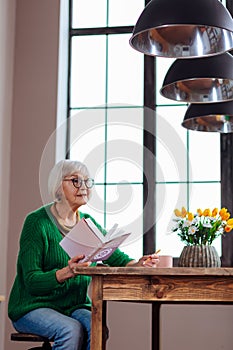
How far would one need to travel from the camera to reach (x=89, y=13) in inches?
225

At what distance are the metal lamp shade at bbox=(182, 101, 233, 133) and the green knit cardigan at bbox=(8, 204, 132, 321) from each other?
91 centimetres

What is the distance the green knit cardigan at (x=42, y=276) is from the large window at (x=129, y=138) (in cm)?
151

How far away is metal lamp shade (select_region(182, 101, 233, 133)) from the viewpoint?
12.8 ft

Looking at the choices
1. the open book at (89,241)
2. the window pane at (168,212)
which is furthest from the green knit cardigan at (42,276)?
the window pane at (168,212)


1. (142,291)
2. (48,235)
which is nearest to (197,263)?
(142,291)

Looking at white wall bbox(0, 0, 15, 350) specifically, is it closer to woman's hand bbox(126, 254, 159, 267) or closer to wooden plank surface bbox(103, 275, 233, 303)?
woman's hand bbox(126, 254, 159, 267)

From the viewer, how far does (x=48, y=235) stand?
12.1 feet

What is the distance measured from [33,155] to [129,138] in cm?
72

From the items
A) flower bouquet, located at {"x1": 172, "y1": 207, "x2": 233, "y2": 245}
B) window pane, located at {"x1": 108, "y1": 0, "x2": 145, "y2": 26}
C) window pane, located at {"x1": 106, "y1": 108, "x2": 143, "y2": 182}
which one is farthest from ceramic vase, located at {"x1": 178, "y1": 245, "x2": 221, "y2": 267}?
window pane, located at {"x1": 108, "y1": 0, "x2": 145, "y2": 26}

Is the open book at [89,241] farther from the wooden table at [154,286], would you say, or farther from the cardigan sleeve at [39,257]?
the wooden table at [154,286]

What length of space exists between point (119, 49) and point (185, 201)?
126cm

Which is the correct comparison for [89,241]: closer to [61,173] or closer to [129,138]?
[61,173]

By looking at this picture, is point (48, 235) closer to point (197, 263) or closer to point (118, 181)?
point (197, 263)

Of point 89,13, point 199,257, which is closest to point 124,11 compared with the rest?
point 89,13
